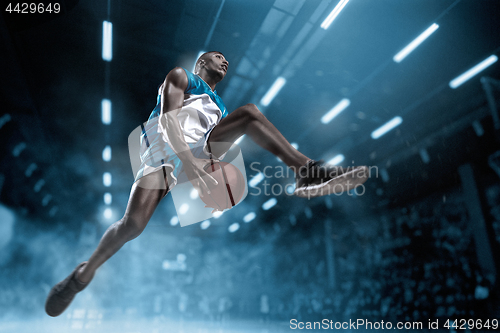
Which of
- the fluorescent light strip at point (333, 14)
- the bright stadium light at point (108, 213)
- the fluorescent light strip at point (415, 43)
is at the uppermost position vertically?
the fluorescent light strip at point (415, 43)

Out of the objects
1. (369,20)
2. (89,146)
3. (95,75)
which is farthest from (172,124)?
(89,146)

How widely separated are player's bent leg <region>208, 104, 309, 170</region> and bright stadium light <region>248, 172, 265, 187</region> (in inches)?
228

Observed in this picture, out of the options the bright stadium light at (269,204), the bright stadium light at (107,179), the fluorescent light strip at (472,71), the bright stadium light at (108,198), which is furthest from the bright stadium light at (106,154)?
the fluorescent light strip at (472,71)

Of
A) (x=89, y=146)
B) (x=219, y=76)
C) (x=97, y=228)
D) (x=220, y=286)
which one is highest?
(x=89, y=146)

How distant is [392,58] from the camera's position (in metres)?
3.78

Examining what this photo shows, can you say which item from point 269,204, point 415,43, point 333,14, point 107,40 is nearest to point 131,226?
point 333,14

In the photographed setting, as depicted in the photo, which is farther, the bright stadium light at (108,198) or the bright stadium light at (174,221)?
the bright stadium light at (174,221)

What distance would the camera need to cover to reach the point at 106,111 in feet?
17.0

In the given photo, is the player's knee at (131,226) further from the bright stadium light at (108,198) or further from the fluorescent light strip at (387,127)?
the bright stadium light at (108,198)

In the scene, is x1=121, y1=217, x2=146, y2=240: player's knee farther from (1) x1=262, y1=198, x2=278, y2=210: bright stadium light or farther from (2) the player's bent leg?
(1) x1=262, y1=198, x2=278, y2=210: bright stadium light

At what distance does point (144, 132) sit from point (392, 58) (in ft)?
11.1

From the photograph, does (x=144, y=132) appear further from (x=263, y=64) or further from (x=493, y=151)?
(x=493, y=151)

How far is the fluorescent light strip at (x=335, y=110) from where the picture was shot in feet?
15.3

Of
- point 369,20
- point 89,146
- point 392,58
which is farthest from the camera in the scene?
point 89,146
